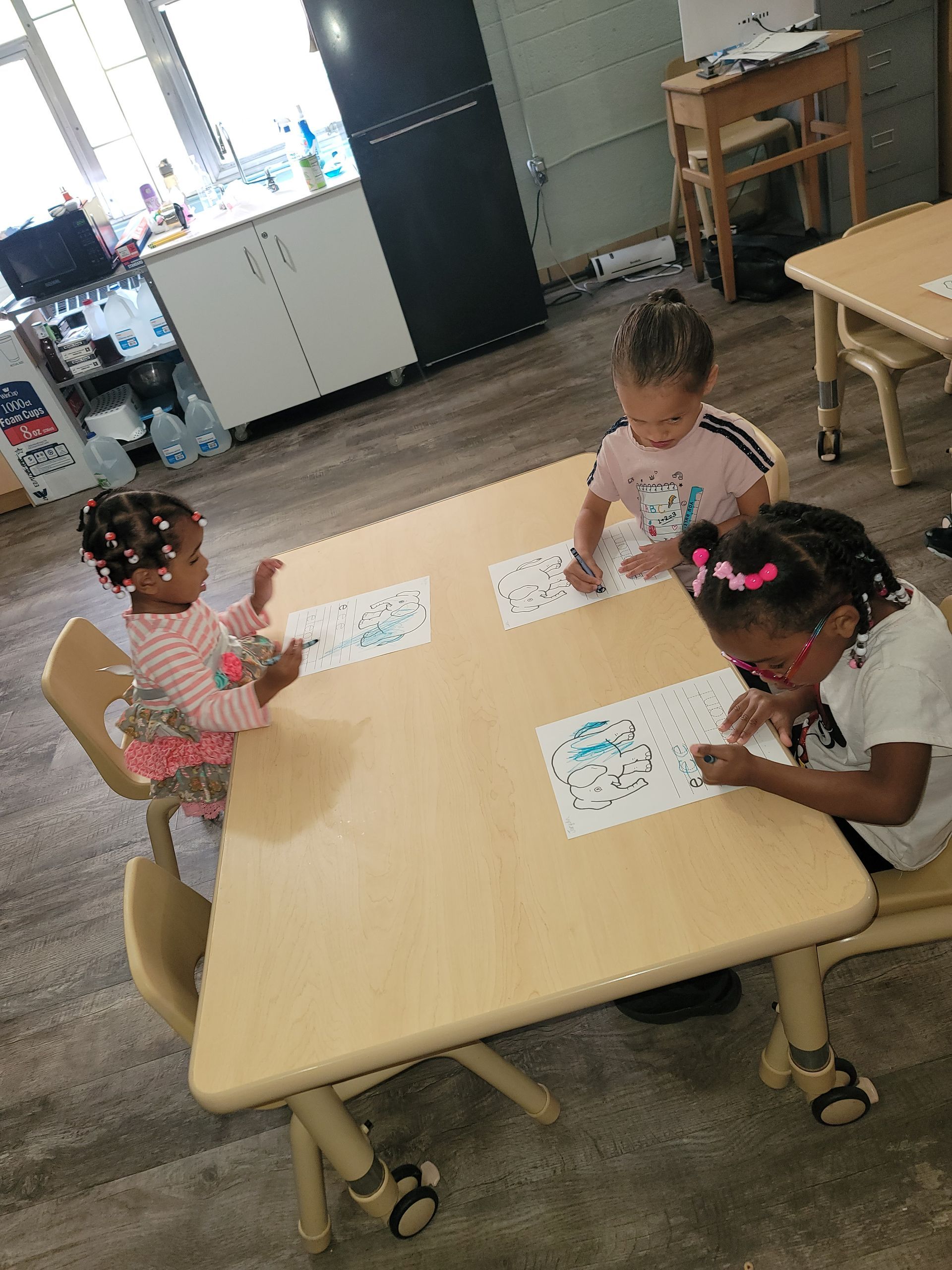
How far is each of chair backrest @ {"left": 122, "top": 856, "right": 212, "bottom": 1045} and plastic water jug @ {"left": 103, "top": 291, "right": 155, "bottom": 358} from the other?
370 cm

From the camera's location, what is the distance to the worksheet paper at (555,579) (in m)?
1.36

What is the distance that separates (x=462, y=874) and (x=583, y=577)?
0.54 meters

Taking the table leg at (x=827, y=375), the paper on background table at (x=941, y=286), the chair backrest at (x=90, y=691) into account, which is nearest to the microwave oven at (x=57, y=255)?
the chair backrest at (x=90, y=691)

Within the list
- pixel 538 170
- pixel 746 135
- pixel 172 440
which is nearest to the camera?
pixel 746 135

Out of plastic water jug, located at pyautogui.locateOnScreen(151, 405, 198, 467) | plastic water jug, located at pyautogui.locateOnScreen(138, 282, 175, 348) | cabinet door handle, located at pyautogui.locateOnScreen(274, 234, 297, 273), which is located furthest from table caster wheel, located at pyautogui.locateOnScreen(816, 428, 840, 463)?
plastic water jug, located at pyautogui.locateOnScreen(138, 282, 175, 348)

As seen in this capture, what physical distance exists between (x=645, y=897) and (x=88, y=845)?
190cm

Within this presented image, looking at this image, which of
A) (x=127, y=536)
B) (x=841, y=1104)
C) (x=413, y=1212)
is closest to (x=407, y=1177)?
(x=413, y=1212)

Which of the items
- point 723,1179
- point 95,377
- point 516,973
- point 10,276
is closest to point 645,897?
point 516,973

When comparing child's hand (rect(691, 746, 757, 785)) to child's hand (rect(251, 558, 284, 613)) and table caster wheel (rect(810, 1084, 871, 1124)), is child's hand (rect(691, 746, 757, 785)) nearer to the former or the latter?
table caster wheel (rect(810, 1084, 871, 1124))

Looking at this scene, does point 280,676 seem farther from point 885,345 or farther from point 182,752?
point 885,345

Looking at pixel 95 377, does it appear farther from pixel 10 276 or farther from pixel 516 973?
pixel 516 973

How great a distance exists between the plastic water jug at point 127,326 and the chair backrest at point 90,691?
2954 mm

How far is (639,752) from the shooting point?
107 centimetres

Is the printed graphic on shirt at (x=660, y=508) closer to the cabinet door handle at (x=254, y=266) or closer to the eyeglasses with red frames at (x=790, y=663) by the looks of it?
the eyeglasses with red frames at (x=790, y=663)
